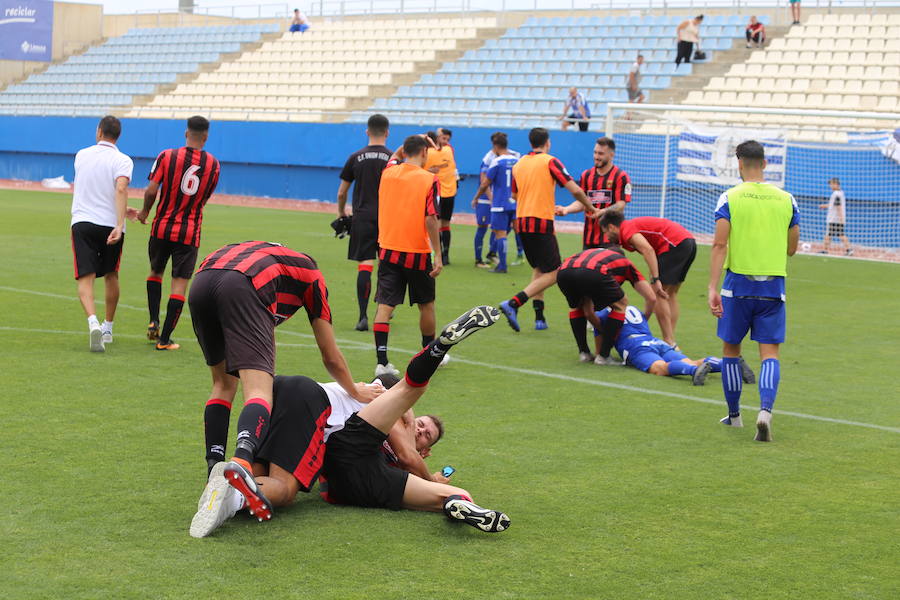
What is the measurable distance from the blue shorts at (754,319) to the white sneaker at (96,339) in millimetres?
4900

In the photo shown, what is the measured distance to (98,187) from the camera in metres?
9.47

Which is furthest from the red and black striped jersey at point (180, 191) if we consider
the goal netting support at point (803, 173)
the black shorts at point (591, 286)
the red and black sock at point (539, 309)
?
the goal netting support at point (803, 173)

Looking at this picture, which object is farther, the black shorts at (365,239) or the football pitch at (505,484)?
the black shorts at (365,239)

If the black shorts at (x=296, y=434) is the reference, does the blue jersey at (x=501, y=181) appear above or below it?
above

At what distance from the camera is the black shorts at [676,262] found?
A: 1026 centimetres

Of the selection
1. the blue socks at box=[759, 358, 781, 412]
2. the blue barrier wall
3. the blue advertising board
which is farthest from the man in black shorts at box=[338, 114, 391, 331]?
the blue advertising board

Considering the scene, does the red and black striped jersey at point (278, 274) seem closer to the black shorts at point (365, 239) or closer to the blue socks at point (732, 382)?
the blue socks at point (732, 382)

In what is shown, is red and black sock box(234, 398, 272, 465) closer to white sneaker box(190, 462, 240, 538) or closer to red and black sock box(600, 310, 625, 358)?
white sneaker box(190, 462, 240, 538)

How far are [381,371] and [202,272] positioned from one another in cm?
354

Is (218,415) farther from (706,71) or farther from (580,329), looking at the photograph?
(706,71)

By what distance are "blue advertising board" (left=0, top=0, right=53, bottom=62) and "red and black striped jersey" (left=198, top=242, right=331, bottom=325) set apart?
44.7 metres

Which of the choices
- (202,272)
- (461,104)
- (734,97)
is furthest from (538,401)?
(461,104)

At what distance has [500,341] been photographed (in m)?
10.6

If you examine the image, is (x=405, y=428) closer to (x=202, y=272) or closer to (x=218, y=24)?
(x=202, y=272)
